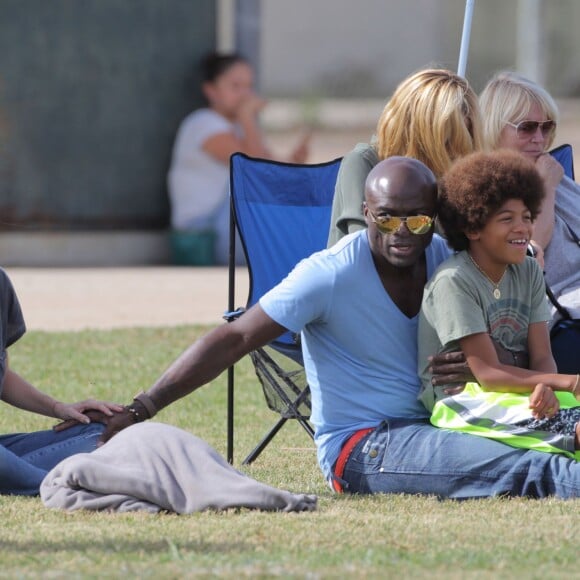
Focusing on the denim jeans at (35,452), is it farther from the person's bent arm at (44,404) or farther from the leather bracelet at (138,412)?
the leather bracelet at (138,412)

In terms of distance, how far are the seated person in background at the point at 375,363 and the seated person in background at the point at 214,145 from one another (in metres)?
7.82

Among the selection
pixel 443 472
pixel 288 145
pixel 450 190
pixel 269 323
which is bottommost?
pixel 288 145

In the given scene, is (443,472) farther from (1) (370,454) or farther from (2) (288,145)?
(2) (288,145)

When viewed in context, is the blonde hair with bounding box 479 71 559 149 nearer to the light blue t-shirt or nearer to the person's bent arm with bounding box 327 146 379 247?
the person's bent arm with bounding box 327 146 379 247

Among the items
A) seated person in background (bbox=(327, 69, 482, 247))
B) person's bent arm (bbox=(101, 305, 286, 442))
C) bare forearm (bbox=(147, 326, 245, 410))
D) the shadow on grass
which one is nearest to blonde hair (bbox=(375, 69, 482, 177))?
seated person in background (bbox=(327, 69, 482, 247))

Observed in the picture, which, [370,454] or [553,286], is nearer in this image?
[370,454]

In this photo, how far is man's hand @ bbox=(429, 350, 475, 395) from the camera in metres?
4.48

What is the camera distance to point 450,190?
4.61m

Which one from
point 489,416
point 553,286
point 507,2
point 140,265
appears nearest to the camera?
point 489,416

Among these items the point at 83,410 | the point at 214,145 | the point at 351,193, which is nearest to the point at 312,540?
the point at 83,410

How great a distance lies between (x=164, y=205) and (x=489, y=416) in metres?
8.82

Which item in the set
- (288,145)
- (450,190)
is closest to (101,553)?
(450,190)

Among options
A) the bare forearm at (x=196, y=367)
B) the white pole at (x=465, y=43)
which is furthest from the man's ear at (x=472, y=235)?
the white pole at (x=465, y=43)

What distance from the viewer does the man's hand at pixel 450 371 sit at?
4480mm
